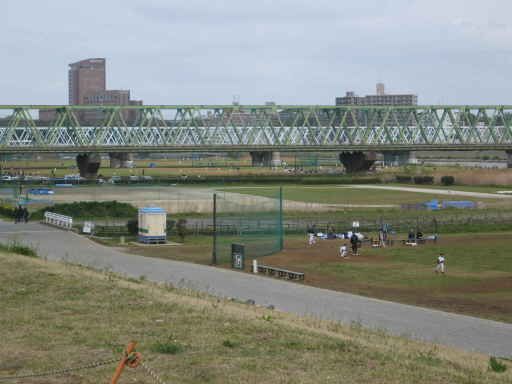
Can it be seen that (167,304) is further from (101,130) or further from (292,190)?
(101,130)

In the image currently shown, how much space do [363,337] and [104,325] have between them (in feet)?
19.3

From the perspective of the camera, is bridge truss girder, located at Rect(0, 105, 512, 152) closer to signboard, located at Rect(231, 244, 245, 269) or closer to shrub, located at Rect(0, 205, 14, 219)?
shrub, located at Rect(0, 205, 14, 219)

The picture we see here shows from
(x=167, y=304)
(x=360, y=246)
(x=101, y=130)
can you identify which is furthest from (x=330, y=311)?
(x=101, y=130)

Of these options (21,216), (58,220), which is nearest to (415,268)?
(58,220)

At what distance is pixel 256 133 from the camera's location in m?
137

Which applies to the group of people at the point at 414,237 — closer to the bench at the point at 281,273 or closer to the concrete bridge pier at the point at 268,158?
the bench at the point at 281,273

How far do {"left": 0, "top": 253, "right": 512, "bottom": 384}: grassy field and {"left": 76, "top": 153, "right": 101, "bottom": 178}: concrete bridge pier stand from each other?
101247mm

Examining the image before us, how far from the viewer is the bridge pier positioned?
137 m

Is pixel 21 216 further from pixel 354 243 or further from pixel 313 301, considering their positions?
pixel 313 301

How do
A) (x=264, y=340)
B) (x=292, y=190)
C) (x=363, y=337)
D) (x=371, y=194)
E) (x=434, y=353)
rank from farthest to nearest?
1. (x=292, y=190)
2. (x=371, y=194)
3. (x=363, y=337)
4. (x=434, y=353)
5. (x=264, y=340)

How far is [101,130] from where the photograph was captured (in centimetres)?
12962

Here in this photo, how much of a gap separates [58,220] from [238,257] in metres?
25.1

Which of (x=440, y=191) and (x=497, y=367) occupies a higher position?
(x=440, y=191)

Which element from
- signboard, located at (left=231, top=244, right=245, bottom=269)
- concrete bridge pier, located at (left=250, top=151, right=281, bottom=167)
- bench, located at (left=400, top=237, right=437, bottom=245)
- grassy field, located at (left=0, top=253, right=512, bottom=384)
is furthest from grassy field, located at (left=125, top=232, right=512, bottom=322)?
concrete bridge pier, located at (left=250, top=151, right=281, bottom=167)
